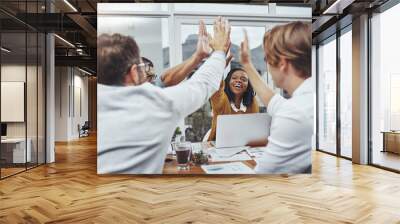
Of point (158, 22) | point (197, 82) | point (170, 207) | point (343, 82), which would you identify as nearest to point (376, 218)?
point (170, 207)

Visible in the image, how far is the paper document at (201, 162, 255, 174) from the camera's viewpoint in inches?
229

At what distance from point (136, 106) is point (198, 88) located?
0.99 metres

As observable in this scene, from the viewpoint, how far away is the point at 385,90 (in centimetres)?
706

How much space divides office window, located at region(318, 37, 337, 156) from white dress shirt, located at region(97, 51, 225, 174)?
477 cm

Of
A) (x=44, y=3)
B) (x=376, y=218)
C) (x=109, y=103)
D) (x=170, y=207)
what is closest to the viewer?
(x=376, y=218)

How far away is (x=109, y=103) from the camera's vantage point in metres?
5.71

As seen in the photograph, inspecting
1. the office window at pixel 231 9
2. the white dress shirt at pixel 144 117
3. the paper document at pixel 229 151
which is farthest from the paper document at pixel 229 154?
the office window at pixel 231 9

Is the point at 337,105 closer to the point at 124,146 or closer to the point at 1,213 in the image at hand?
the point at 124,146

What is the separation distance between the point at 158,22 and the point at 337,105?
5290 mm

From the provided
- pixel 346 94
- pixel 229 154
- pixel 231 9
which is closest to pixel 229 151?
pixel 229 154

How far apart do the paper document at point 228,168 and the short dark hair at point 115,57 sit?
6.23ft

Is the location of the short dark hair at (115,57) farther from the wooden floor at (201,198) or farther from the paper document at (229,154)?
the paper document at (229,154)

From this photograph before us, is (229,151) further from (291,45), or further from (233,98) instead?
(291,45)

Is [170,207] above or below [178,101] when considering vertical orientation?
below
